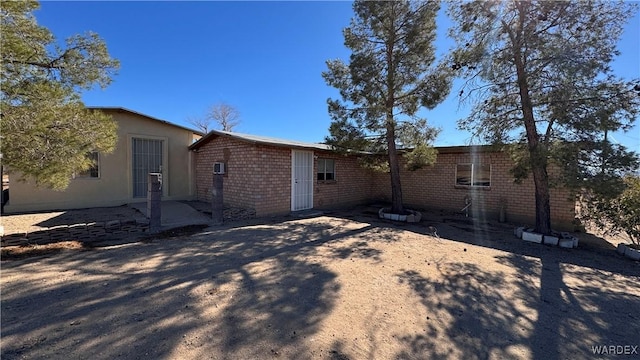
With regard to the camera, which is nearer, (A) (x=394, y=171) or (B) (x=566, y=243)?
(B) (x=566, y=243)

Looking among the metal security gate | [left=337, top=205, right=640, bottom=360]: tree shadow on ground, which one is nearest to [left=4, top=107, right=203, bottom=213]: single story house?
the metal security gate

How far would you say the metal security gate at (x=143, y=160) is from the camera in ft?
32.2

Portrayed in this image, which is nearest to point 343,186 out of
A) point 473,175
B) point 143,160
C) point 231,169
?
point 231,169

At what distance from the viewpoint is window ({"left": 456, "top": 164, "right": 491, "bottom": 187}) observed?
32.7 ft

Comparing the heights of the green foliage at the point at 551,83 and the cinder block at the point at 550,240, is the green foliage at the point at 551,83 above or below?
above

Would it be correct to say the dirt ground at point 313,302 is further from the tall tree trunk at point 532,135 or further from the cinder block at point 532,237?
the tall tree trunk at point 532,135

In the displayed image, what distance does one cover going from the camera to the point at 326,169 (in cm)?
1114

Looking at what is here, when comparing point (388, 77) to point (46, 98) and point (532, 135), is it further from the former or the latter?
point (46, 98)

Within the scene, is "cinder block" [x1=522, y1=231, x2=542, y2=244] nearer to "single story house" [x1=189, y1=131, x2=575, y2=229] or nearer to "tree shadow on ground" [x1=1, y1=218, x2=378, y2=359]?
"single story house" [x1=189, y1=131, x2=575, y2=229]

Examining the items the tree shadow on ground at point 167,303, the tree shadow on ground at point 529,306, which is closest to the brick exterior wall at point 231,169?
the tree shadow on ground at point 167,303

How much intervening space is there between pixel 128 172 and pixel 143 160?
0.65 meters

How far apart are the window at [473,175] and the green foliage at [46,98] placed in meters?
10.7

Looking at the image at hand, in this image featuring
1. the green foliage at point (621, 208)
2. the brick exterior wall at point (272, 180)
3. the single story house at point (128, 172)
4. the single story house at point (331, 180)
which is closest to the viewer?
the green foliage at point (621, 208)

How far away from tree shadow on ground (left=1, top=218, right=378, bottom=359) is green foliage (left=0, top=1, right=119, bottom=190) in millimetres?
1612
